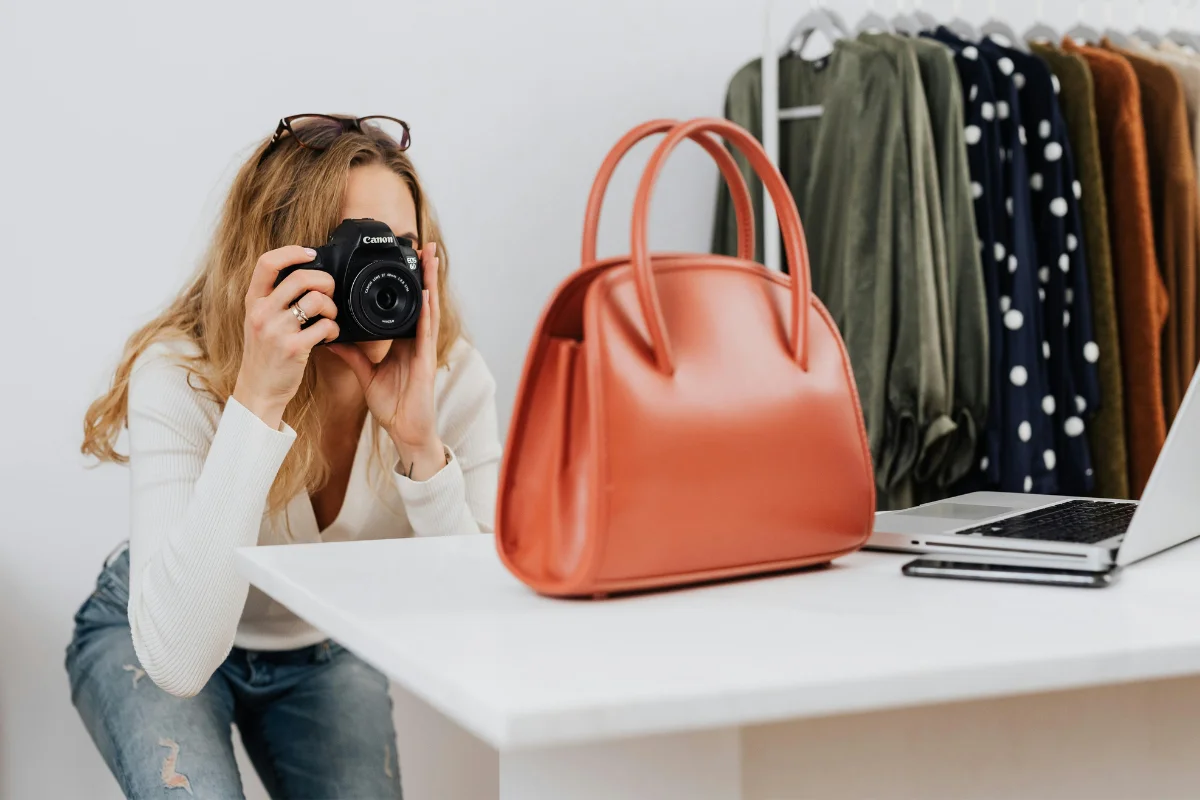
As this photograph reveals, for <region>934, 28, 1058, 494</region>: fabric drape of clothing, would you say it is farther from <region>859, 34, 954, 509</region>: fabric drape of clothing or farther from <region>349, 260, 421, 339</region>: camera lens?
<region>349, 260, 421, 339</region>: camera lens

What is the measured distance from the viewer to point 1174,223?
1746 millimetres

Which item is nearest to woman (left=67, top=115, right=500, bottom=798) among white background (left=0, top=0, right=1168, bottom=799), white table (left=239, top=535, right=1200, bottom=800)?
white table (left=239, top=535, right=1200, bottom=800)

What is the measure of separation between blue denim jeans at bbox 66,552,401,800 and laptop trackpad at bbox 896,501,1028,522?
0.67 m

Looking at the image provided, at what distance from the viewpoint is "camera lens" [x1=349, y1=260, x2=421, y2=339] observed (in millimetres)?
975

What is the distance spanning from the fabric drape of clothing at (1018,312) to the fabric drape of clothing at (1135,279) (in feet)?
0.46

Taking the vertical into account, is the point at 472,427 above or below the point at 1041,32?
below

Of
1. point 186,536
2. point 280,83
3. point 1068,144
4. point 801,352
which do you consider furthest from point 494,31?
point 801,352

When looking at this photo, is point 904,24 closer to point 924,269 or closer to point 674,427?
point 924,269

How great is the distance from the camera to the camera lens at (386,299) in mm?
990

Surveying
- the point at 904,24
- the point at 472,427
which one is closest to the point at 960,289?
the point at 904,24

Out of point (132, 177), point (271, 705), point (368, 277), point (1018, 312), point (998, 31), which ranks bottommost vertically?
point (271, 705)

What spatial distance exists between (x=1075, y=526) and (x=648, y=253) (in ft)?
1.12

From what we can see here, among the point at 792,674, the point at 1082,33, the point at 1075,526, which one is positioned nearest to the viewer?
the point at 792,674

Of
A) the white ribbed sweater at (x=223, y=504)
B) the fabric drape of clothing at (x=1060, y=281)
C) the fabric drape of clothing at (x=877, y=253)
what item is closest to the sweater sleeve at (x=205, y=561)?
the white ribbed sweater at (x=223, y=504)
